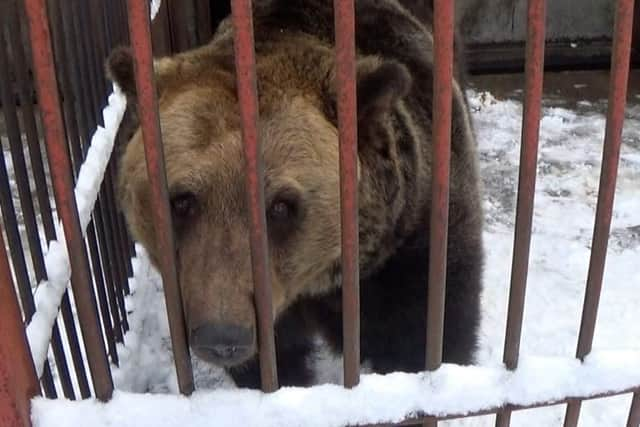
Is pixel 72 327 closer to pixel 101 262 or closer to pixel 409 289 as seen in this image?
pixel 101 262

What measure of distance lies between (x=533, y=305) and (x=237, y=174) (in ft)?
6.74

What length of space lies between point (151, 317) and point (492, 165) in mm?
2440

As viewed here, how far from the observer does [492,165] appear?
518 cm

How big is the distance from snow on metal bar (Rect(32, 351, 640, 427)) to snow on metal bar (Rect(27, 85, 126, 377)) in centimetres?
20

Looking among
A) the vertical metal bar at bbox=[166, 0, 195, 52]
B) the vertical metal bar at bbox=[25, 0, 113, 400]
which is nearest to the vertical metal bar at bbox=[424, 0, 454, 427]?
the vertical metal bar at bbox=[25, 0, 113, 400]

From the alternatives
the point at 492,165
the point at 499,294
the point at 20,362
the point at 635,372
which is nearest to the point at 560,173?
the point at 492,165

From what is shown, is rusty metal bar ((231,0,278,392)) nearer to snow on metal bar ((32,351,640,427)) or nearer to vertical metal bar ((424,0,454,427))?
snow on metal bar ((32,351,640,427))

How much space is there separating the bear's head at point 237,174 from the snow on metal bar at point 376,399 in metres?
0.12

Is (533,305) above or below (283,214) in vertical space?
below

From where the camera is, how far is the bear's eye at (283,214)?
2115 mm

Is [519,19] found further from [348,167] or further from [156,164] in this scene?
[156,164]

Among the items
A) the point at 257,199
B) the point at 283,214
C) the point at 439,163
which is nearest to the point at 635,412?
the point at 439,163

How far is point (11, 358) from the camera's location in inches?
63.9

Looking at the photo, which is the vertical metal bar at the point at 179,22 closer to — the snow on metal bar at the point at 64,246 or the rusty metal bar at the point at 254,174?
the snow on metal bar at the point at 64,246
